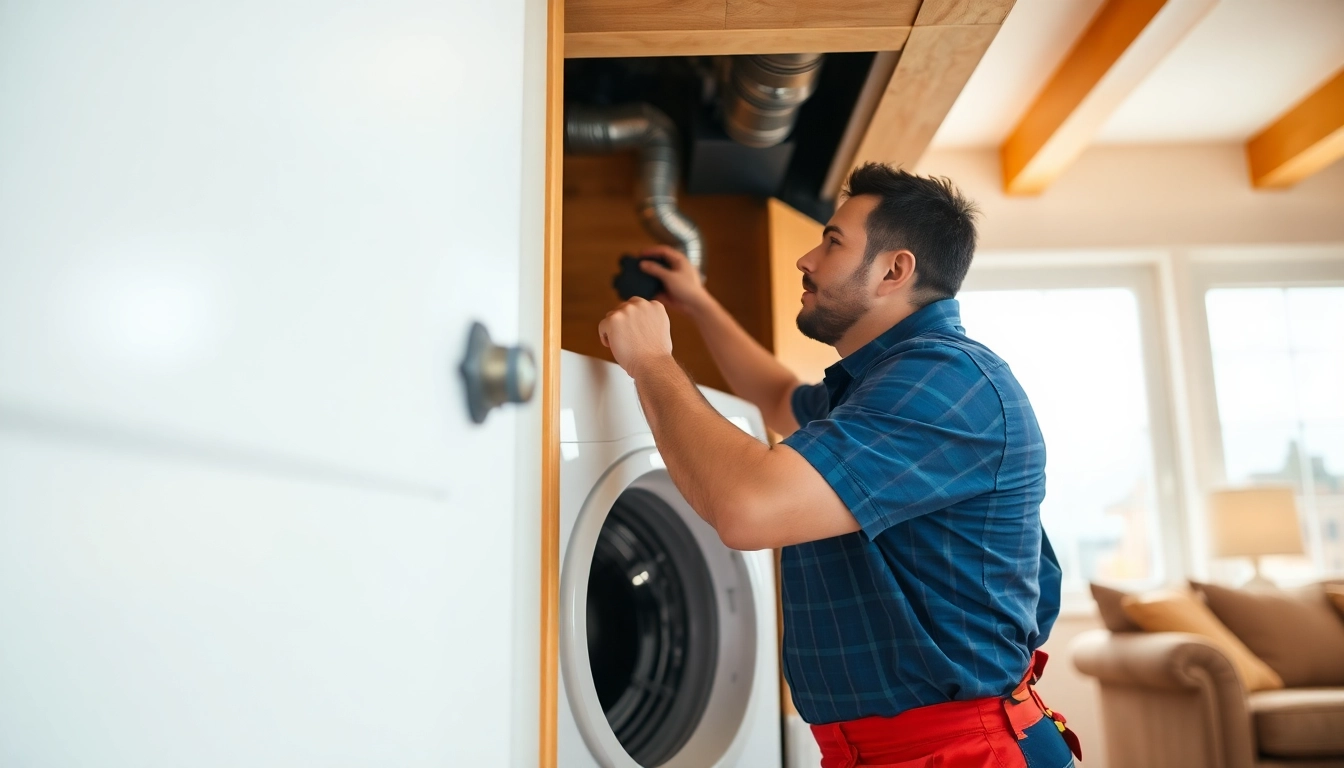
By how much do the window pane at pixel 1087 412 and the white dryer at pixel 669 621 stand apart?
3.00 metres

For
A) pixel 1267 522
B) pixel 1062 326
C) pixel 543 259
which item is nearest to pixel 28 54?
pixel 543 259

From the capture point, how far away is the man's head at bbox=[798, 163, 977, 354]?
143 cm

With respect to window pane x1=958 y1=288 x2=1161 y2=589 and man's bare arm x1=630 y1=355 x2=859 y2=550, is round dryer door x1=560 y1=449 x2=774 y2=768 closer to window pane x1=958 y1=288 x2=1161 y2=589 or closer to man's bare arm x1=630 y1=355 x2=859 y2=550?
man's bare arm x1=630 y1=355 x2=859 y2=550

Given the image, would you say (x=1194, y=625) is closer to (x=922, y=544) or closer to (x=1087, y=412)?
(x=1087, y=412)

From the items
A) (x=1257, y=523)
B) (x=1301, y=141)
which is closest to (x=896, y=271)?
(x=1257, y=523)

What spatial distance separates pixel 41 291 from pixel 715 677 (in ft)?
4.46

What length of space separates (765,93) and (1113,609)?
7.42 feet

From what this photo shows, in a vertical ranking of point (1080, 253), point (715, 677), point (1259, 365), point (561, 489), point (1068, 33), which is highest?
point (1068, 33)

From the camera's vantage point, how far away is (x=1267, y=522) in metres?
3.58

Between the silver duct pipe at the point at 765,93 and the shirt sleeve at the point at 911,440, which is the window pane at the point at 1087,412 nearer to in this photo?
the silver duct pipe at the point at 765,93

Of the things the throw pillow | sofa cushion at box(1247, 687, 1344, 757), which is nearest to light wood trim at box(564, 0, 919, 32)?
the throw pillow

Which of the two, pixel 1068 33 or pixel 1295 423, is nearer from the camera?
pixel 1068 33

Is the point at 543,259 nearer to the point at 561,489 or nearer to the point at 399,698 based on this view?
the point at 561,489

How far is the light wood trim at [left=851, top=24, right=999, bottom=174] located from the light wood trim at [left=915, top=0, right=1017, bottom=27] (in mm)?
16
